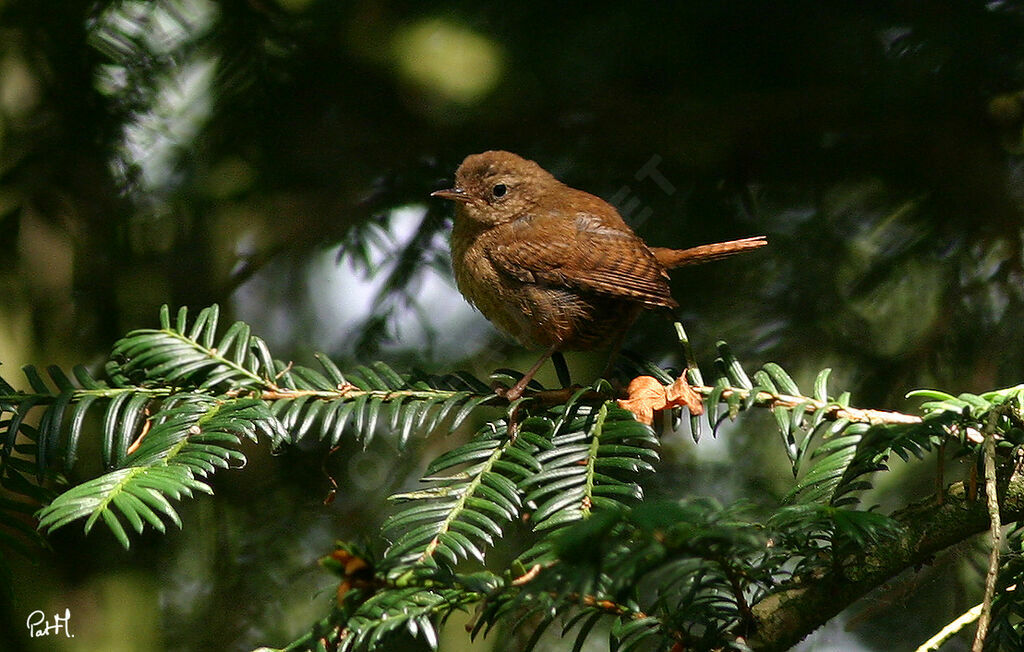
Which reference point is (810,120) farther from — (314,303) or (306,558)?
(306,558)

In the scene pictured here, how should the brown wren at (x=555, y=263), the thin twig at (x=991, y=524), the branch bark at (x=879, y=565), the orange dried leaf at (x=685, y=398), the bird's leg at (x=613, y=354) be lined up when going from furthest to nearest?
the brown wren at (x=555, y=263), the bird's leg at (x=613, y=354), the orange dried leaf at (x=685, y=398), the branch bark at (x=879, y=565), the thin twig at (x=991, y=524)

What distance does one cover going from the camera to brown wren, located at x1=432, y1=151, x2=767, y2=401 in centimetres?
196

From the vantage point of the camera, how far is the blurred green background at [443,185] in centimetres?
219

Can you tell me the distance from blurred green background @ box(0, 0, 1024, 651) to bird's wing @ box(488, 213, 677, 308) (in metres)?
0.38

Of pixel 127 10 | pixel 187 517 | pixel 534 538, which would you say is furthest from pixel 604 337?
pixel 127 10

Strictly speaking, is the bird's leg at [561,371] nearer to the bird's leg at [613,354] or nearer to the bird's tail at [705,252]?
the bird's leg at [613,354]

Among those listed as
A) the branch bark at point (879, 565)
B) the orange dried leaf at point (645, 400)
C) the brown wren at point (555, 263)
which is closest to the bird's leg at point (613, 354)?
the brown wren at point (555, 263)

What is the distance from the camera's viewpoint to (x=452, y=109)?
96.7 inches

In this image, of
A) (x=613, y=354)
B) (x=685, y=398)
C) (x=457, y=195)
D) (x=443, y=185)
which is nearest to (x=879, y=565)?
(x=685, y=398)

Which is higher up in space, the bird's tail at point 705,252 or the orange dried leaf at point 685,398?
the bird's tail at point 705,252

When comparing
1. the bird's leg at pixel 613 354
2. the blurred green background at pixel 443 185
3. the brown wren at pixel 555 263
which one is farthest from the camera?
the blurred green background at pixel 443 185

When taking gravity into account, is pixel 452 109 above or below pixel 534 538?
above

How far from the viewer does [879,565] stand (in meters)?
1.08

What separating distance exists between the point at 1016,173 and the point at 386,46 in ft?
5.46
